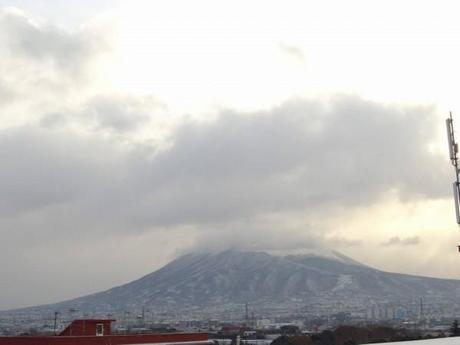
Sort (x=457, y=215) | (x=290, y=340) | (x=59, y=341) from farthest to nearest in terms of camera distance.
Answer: (x=290, y=340), (x=59, y=341), (x=457, y=215)

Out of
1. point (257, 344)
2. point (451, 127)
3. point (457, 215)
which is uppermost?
point (451, 127)

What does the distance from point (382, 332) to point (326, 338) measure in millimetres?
15197

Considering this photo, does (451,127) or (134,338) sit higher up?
(451,127)

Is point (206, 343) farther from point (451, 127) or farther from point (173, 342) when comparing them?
point (451, 127)

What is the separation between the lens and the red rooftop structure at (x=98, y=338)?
5047 centimetres

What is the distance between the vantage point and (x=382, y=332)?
13050cm

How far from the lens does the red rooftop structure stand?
5047cm

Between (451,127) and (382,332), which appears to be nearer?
(451,127)

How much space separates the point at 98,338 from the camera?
53.0 metres

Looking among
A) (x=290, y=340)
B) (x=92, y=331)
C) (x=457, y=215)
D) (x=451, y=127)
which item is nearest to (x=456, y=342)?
(x=457, y=215)

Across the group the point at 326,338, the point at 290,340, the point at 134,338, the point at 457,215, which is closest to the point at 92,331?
the point at 134,338

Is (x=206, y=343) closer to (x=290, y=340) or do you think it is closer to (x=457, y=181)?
(x=457, y=181)

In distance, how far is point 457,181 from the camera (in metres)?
31.2

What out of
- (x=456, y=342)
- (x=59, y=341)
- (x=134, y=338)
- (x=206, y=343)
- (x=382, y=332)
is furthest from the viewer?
(x=382, y=332)
